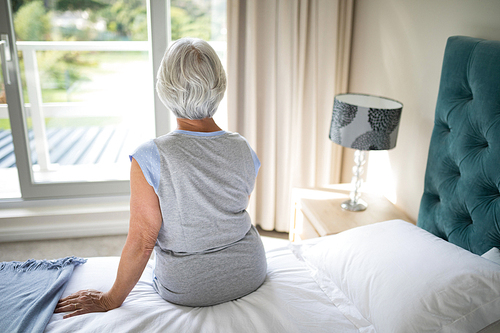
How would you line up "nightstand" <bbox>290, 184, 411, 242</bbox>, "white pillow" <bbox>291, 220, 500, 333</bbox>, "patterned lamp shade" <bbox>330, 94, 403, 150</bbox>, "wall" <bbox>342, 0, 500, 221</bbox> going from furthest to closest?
"nightstand" <bbox>290, 184, 411, 242</bbox> → "patterned lamp shade" <bbox>330, 94, 403, 150</bbox> → "wall" <bbox>342, 0, 500, 221</bbox> → "white pillow" <bbox>291, 220, 500, 333</bbox>

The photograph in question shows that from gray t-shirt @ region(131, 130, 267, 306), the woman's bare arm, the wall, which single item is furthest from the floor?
the woman's bare arm

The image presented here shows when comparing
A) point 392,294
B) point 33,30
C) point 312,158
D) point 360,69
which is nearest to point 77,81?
point 33,30

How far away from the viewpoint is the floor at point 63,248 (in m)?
2.58

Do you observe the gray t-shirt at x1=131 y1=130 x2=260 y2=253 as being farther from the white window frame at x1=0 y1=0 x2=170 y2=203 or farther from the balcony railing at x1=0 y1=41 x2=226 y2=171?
the balcony railing at x1=0 y1=41 x2=226 y2=171

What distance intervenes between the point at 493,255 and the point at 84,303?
134 centimetres

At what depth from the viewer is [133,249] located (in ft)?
4.08

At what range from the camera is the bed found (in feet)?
3.58

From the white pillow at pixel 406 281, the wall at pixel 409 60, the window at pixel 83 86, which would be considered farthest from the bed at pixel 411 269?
the window at pixel 83 86

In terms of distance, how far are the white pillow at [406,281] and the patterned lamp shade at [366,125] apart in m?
0.53

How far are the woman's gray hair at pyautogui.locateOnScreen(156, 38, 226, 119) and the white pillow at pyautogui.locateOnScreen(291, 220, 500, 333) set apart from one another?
2.44ft

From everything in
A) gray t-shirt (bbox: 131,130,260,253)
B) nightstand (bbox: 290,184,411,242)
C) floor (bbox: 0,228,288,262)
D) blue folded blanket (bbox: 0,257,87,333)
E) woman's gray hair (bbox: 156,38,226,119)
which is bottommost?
floor (bbox: 0,228,288,262)

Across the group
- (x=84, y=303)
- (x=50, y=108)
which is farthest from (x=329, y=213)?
(x=50, y=108)

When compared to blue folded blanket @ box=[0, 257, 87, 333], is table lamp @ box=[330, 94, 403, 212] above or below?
above

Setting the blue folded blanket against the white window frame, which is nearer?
the blue folded blanket
